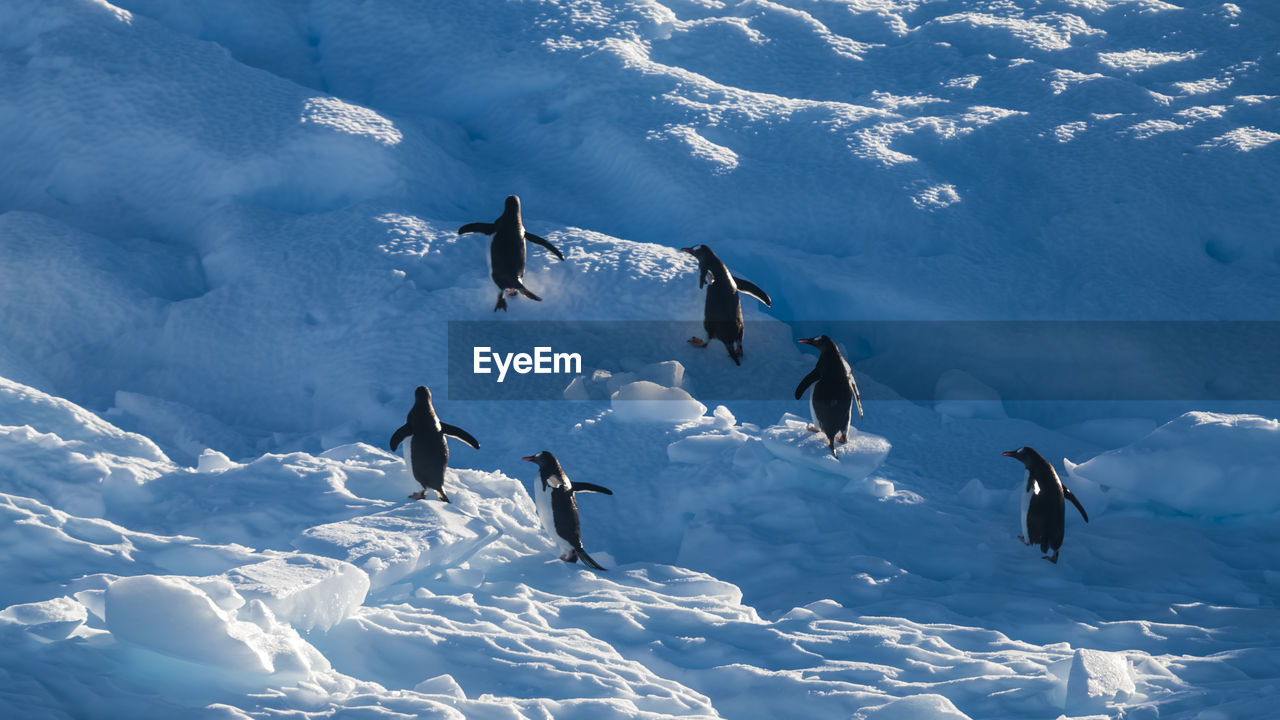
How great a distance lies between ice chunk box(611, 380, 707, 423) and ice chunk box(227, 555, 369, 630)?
240 cm

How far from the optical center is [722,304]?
6.48 m

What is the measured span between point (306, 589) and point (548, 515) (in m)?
1.48

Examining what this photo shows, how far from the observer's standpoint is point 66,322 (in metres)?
6.51

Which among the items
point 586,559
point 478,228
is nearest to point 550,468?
point 586,559

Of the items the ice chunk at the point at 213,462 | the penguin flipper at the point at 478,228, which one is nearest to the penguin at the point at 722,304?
the penguin flipper at the point at 478,228

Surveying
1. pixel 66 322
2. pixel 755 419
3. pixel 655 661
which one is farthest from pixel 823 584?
pixel 66 322

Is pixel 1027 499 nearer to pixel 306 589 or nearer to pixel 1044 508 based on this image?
pixel 1044 508

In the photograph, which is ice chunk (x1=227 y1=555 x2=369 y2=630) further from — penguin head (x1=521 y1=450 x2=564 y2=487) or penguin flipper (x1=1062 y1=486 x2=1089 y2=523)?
penguin flipper (x1=1062 y1=486 x2=1089 y2=523)

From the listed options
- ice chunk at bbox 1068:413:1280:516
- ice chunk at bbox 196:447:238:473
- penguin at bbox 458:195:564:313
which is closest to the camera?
ice chunk at bbox 196:447:238:473

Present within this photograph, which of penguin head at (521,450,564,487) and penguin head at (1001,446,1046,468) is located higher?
penguin head at (1001,446,1046,468)

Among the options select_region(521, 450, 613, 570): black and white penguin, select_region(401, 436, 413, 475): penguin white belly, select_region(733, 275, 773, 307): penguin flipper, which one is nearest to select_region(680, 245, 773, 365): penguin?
select_region(733, 275, 773, 307): penguin flipper

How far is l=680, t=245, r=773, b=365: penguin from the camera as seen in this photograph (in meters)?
6.46

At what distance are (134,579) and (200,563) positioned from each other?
2.75 feet

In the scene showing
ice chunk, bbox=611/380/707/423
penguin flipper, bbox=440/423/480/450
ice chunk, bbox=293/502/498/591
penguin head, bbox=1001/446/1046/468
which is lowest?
ice chunk, bbox=293/502/498/591
